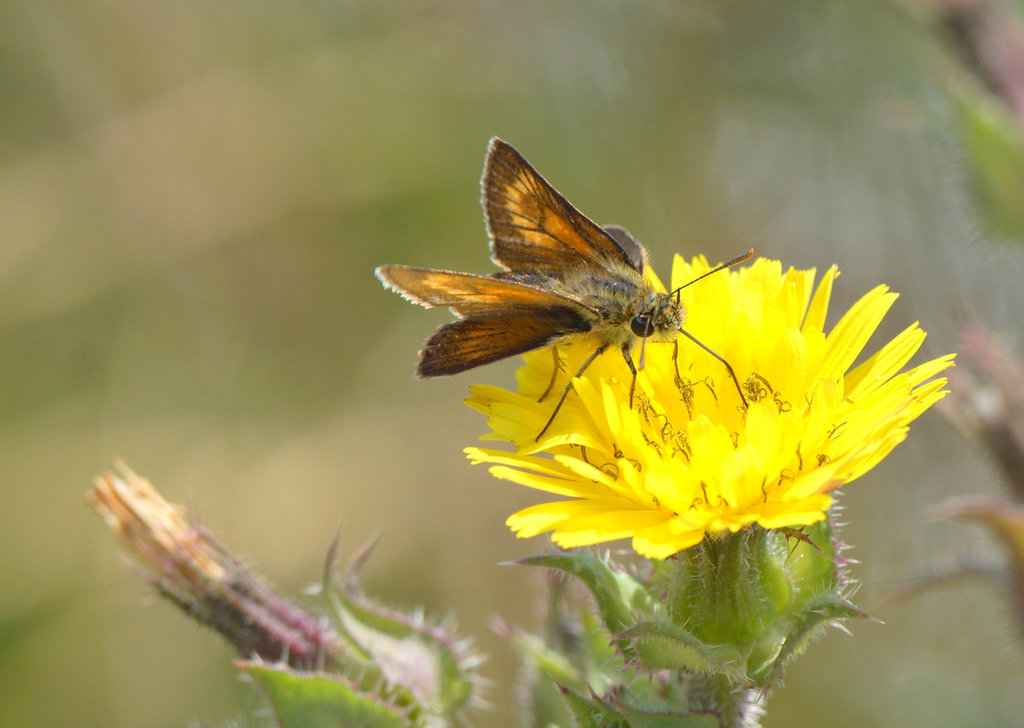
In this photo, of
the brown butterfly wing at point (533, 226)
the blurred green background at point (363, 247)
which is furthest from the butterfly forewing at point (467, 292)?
the blurred green background at point (363, 247)

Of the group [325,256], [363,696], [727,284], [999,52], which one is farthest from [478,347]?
[325,256]

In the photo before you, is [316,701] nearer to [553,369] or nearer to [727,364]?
[553,369]

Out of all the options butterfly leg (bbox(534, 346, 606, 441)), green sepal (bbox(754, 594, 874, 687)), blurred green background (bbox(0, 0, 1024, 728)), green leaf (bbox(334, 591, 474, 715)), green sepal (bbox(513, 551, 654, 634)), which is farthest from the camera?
blurred green background (bbox(0, 0, 1024, 728))

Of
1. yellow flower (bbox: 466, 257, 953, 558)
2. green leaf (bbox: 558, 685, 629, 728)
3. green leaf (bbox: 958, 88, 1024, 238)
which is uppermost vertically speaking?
green leaf (bbox: 958, 88, 1024, 238)

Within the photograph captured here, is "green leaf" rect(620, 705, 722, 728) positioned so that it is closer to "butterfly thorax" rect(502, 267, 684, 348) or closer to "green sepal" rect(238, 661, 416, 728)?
"green sepal" rect(238, 661, 416, 728)

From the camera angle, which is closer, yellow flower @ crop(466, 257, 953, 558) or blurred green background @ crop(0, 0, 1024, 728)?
yellow flower @ crop(466, 257, 953, 558)

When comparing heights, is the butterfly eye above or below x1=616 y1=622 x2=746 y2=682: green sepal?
above

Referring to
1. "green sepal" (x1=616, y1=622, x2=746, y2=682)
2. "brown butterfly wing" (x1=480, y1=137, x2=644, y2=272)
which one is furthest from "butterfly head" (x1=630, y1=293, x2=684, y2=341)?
"green sepal" (x1=616, y1=622, x2=746, y2=682)
